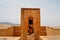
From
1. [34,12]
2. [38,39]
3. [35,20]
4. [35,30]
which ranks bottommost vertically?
[38,39]

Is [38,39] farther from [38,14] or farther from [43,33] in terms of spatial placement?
[43,33]

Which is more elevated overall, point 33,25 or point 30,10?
point 30,10

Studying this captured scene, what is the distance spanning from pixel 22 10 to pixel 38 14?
3.95ft

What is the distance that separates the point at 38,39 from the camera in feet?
30.8

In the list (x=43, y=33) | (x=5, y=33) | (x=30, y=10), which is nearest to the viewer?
(x=30, y=10)

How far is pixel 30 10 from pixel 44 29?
16.6 feet

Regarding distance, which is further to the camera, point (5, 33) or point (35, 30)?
point (5, 33)

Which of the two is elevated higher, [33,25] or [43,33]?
[33,25]

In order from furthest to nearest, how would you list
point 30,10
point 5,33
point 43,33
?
point 43,33, point 5,33, point 30,10

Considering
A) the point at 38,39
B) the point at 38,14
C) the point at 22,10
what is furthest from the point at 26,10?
the point at 38,39

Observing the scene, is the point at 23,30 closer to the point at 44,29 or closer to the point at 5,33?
the point at 5,33

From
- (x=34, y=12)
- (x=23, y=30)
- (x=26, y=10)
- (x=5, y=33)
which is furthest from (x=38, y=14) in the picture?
(x=5, y=33)

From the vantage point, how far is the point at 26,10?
9.30 metres

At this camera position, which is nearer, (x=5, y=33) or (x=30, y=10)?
(x=30, y=10)
